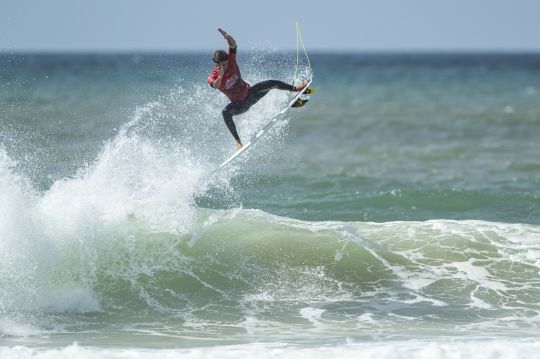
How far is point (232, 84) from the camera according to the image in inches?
428

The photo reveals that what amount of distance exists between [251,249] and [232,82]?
7.54 feet

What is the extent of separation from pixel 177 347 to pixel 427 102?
28.3 m

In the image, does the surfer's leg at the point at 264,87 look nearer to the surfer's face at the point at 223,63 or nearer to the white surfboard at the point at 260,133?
the white surfboard at the point at 260,133

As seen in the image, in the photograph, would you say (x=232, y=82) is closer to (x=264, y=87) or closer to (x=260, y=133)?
(x=264, y=87)

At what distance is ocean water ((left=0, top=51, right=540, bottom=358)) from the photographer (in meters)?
8.59

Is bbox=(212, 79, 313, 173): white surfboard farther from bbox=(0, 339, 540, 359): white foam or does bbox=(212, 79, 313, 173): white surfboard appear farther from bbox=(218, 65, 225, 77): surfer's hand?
bbox=(0, 339, 540, 359): white foam

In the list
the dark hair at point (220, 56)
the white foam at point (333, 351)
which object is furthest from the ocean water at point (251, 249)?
the dark hair at point (220, 56)

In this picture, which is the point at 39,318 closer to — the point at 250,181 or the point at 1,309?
the point at 1,309

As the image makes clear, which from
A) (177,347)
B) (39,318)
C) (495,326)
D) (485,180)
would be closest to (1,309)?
(39,318)

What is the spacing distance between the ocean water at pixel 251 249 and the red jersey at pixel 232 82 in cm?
180

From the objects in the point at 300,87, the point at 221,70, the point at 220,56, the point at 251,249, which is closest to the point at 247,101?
the point at 221,70

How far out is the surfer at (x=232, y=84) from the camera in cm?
1052
